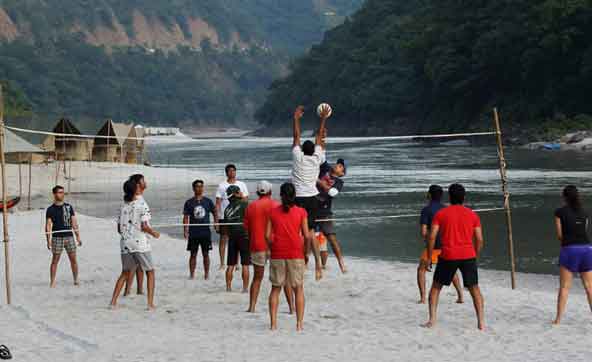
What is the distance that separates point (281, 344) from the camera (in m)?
9.57

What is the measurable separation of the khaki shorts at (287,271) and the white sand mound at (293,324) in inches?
21.3

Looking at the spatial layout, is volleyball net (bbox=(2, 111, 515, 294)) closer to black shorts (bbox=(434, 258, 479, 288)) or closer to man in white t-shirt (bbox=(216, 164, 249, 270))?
man in white t-shirt (bbox=(216, 164, 249, 270))

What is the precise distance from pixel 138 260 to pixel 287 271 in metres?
2.25

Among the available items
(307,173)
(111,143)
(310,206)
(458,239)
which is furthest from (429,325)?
(111,143)

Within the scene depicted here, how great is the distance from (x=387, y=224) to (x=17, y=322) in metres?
13.4

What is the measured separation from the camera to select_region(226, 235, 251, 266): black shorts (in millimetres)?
12186

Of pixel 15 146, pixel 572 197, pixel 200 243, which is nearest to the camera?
pixel 572 197

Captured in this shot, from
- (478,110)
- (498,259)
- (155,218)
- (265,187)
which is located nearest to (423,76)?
(478,110)

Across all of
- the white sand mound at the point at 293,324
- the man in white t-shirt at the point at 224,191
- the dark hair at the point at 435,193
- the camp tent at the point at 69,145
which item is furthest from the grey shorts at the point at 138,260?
the camp tent at the point at 69,145

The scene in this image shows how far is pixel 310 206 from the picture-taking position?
39.9 feet

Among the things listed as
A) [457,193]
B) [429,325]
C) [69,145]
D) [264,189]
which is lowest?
[429,325]

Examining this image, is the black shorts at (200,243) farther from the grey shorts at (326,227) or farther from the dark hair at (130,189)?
the dark hair at (130,189)

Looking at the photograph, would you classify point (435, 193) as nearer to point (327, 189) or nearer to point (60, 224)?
point (327, 189)

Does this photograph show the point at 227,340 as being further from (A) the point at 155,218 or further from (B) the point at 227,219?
(A) the point at 155,218
